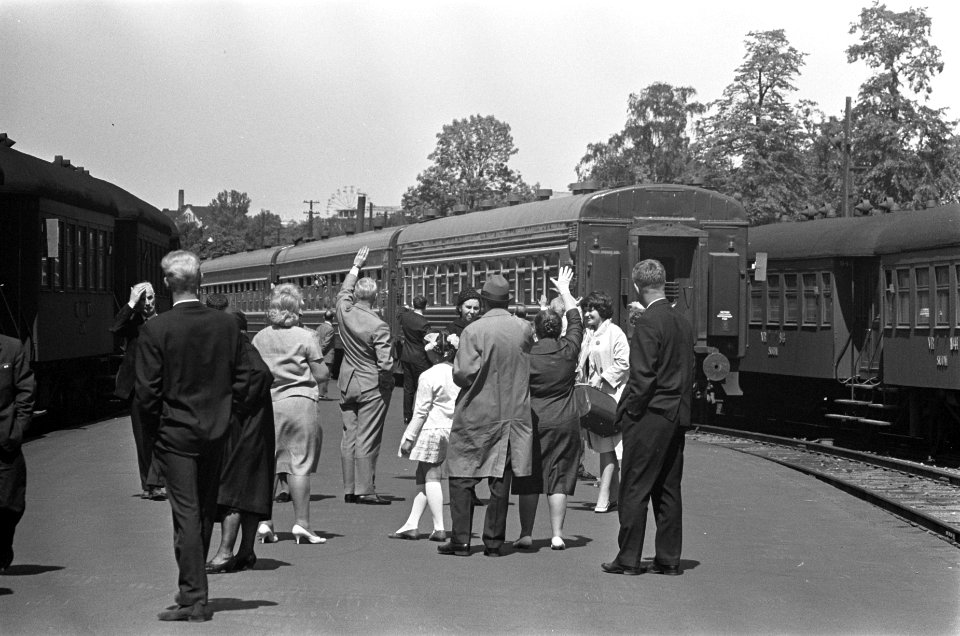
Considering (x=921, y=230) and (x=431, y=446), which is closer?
(x=431, y=446)

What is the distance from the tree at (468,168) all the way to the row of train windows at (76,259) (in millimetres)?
57775

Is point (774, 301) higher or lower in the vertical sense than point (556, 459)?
higher

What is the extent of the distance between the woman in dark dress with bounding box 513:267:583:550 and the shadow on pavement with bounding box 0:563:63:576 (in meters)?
3.16

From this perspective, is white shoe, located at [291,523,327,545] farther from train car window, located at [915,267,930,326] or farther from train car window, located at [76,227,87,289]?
train car window, located at [76,227,87,289]

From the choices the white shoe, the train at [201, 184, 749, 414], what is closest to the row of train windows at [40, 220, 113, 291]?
the train at [201, 184, 749, 414]

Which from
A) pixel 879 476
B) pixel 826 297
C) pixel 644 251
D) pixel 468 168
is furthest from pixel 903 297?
pixel 468 168

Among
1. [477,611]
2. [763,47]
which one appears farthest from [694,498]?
[763,47]

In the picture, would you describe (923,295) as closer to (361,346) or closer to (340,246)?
(361,346)

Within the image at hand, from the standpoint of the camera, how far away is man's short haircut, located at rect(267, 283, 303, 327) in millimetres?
11109

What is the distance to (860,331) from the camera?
24.7 meters

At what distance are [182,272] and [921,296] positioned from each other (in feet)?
49.8

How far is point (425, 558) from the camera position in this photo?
34.6ft

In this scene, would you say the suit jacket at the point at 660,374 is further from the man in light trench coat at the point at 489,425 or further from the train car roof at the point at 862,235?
the train car roof at the point at 862,235

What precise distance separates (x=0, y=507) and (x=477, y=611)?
2957 mm
